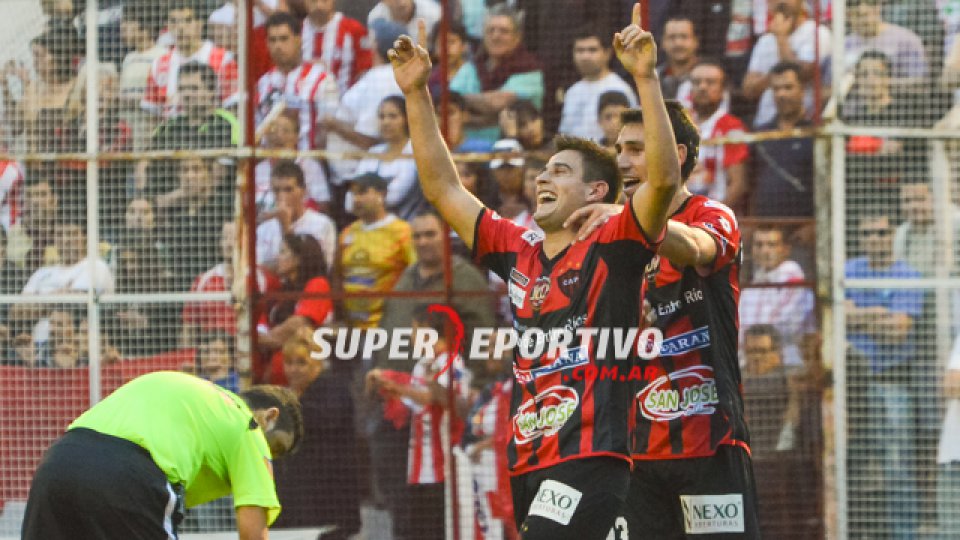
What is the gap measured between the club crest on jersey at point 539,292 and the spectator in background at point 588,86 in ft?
12.5

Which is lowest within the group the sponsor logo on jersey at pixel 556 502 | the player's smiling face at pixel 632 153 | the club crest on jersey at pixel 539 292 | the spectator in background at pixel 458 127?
the sponsor logo on jersey at pixel 556 502

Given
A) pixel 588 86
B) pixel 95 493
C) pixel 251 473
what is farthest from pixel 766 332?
pixel 95 493

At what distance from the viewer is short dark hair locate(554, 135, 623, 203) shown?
5.77 meters

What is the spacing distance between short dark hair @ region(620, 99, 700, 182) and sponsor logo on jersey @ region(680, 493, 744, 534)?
138 centimetres

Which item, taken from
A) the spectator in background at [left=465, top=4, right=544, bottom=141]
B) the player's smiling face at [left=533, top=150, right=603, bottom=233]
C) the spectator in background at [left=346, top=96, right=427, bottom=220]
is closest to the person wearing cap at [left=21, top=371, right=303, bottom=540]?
the player's smiling face at [left=533, top=150, right=603, bottom=233]

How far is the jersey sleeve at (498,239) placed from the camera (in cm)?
590

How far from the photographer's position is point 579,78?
9.42 metres

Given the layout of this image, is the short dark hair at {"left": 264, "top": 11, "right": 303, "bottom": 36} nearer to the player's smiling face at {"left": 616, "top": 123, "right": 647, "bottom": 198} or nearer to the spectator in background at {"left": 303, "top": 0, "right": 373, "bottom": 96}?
the spectator in background at {"left": 303, "top": 0, "right": 373, "bottom": 96}

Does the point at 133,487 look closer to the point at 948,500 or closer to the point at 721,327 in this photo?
the point at 721,327

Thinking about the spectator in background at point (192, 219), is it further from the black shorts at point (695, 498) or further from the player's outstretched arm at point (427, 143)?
the black shorts at point (695, 498)

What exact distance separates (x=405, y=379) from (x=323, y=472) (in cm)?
81

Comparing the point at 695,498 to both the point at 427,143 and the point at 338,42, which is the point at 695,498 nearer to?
the point at 427,143

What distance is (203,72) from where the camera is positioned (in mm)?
9609

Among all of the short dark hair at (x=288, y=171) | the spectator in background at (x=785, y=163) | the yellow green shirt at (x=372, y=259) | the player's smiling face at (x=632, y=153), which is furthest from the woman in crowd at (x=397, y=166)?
the player's smiling face at (x=632, y=153)
